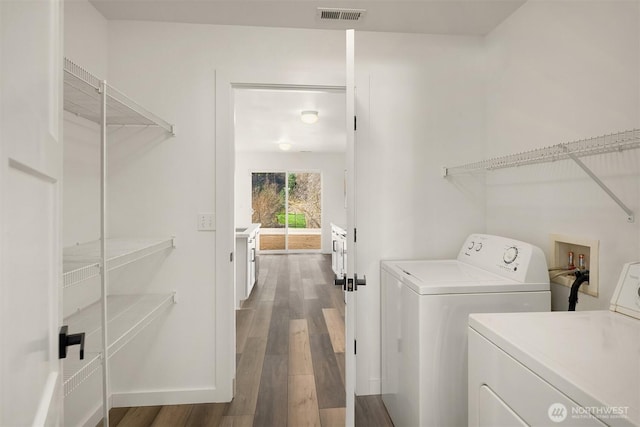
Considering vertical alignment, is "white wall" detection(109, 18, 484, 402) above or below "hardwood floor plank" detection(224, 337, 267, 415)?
above

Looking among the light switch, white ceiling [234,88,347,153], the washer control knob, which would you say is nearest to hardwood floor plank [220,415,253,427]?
the light switch

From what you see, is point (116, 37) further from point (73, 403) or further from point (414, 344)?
point (414, 344)

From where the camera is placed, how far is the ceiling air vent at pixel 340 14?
1869 millimetres

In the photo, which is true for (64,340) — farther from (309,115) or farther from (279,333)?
(309,115)

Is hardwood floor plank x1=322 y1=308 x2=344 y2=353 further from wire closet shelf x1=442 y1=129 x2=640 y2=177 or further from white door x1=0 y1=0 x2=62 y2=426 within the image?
white door x1=0 y1=0 x2=62 y2=426

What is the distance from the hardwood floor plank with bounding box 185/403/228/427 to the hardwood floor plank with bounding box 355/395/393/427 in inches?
31.3

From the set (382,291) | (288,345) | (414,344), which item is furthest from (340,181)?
(414,344)

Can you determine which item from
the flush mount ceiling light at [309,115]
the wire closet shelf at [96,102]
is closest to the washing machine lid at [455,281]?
the wire closet shelf at [96,102]

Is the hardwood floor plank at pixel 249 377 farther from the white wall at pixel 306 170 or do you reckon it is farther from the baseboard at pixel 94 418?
the white wall at pixel 306 170

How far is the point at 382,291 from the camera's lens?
2.09 m

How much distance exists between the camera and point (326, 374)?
2.35 meters

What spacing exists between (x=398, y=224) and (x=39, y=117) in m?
1.86

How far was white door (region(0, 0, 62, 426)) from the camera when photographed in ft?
1.74

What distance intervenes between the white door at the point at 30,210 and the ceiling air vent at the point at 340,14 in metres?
1.44
